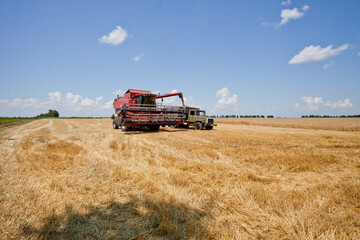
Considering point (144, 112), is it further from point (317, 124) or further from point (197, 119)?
point (317, 124)

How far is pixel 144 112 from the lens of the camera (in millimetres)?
14531

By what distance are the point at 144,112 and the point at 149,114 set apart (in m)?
0.46

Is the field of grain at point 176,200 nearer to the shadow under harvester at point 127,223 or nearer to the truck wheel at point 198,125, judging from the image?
the shadow under harvester at point 127,223

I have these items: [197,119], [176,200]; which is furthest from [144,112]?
[176,200]

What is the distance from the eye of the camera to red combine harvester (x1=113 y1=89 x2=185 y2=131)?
1348 centimetres

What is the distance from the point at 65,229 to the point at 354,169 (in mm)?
6336

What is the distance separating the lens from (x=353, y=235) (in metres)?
2.02

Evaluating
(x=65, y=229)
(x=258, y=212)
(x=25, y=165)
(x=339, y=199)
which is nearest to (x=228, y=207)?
(x=258, y=212)

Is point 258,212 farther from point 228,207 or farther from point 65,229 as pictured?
point 65,229

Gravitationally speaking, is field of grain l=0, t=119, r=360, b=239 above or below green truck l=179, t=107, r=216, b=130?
below

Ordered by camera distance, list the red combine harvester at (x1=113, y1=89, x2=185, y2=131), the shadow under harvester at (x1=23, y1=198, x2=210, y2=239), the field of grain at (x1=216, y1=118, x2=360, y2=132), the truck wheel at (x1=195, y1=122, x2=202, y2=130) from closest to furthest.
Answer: the shadow under harvester at (x1=23, y1=198, x2=210, y2=239) → the red combine harvester at (x1=113, y1=89, x2=185, y2=131) → the truck wheel at (x1=195, y1=122, x2=202, y2=130) → the field of grain at (x1=216, y1=118, x2=360, y2=132)

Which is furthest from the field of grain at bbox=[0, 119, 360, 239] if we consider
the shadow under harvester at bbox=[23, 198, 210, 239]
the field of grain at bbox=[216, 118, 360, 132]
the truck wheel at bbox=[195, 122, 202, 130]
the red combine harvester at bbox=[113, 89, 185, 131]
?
the field of grain at bbox=[216, 118, 360, 132]

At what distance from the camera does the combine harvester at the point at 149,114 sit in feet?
44.5

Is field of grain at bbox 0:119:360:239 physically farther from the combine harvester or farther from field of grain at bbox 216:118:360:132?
field of grain at bbox 216:118:360:132
